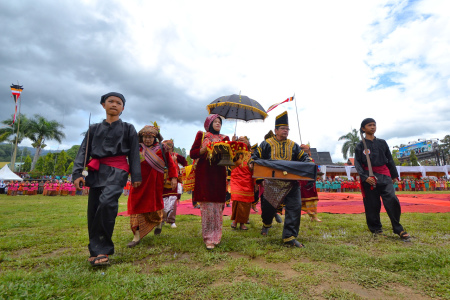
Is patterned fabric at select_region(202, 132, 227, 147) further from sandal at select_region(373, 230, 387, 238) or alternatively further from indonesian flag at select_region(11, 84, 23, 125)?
indonesian flag at select_region(11, 84, 23, 125)

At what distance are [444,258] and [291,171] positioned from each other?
74.6 inches

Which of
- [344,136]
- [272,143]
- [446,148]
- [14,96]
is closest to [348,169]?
[344,136]

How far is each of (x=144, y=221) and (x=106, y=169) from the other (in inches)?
53.9

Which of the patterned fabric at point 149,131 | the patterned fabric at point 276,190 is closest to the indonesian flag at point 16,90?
the patterned fabric at point 149,131

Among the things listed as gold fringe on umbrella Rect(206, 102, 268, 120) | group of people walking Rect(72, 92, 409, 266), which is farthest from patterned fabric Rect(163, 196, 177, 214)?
gold fringe on umbrella Rect(206, 102, 268, 120)

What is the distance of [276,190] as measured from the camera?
395 centimetres

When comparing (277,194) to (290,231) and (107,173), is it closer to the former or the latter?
(290,231)

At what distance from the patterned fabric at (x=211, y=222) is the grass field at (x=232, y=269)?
6.6 inches

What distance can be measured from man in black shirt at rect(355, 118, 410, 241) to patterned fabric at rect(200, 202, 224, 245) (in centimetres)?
276

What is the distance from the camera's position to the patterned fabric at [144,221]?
152 inches

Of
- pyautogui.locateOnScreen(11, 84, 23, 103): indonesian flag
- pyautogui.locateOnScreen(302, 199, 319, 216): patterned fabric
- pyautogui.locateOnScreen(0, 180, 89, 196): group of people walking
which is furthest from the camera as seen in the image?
pyautogui.locateOnScreen(11, 84, 23, 103): indonesian flag

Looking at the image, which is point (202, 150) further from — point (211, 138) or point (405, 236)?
point (405, 236)

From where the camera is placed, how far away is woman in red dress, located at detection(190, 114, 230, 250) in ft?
11.9

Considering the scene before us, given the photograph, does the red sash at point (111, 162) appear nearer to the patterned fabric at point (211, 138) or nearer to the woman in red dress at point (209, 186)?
the woman in red dress at point (209, 186)
